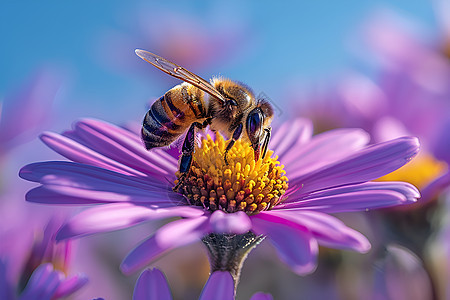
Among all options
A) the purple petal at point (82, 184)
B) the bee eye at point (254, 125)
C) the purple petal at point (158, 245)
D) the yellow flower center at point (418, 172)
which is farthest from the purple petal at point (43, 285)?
the yellow flower center at point (418, 172)

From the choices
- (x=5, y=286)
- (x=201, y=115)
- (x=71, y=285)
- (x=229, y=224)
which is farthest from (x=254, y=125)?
(x=5, y=286)

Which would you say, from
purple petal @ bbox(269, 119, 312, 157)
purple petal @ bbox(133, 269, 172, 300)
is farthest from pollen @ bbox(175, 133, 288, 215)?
purple petal @ bbox(133, 269, 172, 300)

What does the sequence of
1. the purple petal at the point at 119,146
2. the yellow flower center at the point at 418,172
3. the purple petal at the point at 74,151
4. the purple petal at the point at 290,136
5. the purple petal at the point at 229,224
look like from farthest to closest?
the yellow flower center at the point at 418,172 < the purple petal at the point at 290,136 < the purple petal at the point at 119,146 < the purple petal at the point at 74,151 < the purple petal at the point at 229,224

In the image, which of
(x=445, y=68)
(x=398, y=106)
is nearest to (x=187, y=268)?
(x=398, y=106)

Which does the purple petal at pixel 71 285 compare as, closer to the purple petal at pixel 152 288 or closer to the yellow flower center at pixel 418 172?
the purple petal at pixel 152 288

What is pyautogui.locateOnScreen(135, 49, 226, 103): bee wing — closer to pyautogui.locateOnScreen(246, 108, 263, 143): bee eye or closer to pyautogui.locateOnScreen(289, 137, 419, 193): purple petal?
pyautogui.locateOnScreen(246, 108, 263, 143): bee eye

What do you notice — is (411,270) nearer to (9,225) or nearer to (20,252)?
(20,252)

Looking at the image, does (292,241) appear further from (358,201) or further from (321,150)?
(321,150)
